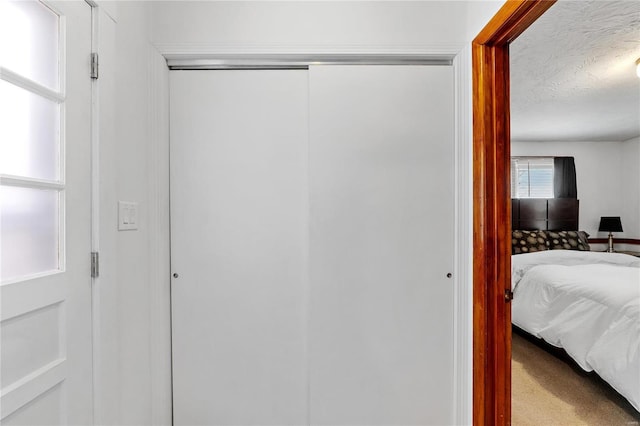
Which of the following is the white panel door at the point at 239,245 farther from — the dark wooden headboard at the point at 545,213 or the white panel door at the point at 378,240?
the dark wooden headboard at the point at 545,213

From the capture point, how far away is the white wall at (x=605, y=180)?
94 centimetres

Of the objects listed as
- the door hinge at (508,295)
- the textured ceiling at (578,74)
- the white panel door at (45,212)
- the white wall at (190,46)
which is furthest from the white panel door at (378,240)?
the white panel door at (45,212)

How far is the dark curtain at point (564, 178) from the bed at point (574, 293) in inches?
1.0

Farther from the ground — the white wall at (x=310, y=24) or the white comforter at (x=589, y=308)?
the white wall at (x=310, y=24)

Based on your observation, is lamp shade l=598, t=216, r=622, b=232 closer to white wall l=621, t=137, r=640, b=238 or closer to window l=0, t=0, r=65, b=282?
white wall l=621, t=137, r=640, b=238

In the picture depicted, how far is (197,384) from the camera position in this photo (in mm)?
1795

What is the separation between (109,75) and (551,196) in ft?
5.53

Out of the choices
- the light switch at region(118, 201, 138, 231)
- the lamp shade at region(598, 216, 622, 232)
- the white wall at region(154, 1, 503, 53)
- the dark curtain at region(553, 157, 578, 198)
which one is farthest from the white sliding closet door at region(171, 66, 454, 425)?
the lamp shade at region(598, 216, 622, 232)

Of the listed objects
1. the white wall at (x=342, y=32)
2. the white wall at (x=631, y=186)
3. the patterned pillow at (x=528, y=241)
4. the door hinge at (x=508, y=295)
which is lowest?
the door hinge at (x=508, y=295)

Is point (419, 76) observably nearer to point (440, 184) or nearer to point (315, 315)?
point (440, 184)

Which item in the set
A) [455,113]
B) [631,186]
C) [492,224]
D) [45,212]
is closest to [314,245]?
[492,224]

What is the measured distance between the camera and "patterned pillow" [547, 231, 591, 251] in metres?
1.11

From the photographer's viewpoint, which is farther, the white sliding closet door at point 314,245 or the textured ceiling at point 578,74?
the white sliding closet door at point 314,245

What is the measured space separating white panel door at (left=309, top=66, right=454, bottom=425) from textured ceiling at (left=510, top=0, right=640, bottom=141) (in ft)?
1.39
